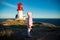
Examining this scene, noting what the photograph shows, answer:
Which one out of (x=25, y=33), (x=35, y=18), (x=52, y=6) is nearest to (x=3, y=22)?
(x=25, y=33)

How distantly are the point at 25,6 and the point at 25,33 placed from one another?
699 mm

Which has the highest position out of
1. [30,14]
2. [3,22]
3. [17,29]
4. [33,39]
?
[30,14]

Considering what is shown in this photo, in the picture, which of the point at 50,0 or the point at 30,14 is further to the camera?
the point at 50,0

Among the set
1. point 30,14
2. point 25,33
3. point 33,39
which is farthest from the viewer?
point 25,33

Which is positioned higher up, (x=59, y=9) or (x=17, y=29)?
(x=59, y=9)

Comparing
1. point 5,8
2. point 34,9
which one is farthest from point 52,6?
point 5,8

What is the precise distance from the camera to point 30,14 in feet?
8.55

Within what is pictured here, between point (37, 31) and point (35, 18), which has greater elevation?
point (35, 18)

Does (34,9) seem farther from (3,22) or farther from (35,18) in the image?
(3,22)

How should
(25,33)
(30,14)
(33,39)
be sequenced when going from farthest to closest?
(25,33) < (30,14) < (33,39)

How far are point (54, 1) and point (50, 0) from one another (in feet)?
0.35

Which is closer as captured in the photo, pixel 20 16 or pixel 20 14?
pixel 20 14

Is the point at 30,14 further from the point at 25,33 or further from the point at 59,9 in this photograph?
the point at 59,9

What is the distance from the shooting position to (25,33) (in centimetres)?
277
